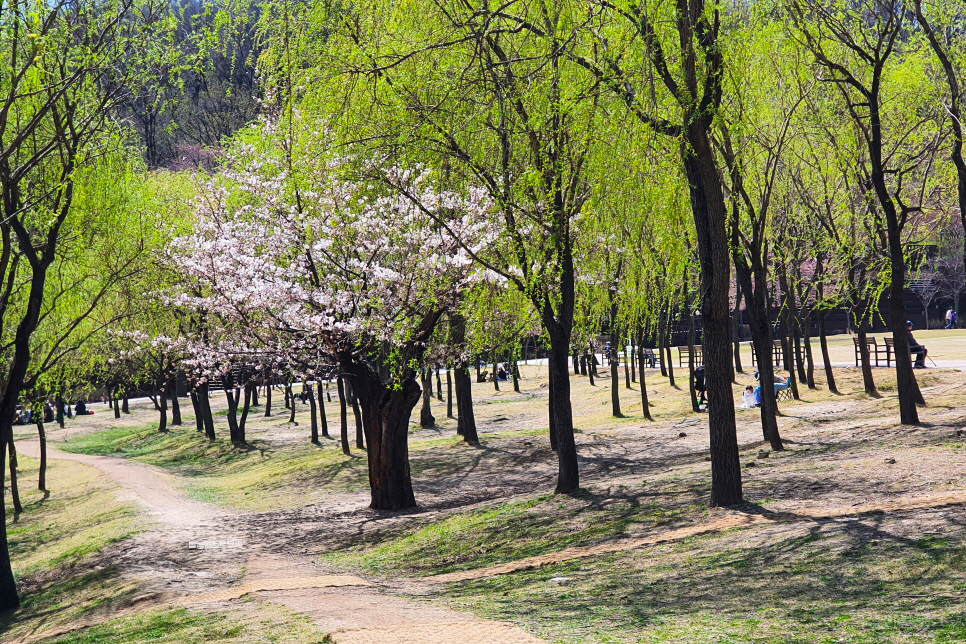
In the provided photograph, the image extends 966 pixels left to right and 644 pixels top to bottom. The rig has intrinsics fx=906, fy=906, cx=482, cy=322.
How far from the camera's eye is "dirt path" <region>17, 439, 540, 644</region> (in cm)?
702

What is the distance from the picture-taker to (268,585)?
1078cm

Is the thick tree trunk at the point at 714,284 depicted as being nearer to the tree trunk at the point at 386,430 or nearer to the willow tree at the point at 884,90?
the willow tree at the point at 884,90

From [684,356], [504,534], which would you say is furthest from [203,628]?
[684,356]

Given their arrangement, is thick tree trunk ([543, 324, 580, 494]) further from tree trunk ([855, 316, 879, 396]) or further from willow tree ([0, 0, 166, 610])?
tree trunk ([855, 316, 879, 396])

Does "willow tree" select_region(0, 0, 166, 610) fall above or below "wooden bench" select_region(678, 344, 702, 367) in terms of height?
above

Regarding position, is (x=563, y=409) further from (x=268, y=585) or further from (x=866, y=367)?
(x=866, y=367)

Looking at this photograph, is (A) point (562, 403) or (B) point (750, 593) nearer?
(B) point (750, 593)

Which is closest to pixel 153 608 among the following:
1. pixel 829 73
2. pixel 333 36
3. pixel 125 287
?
pixel 333 36

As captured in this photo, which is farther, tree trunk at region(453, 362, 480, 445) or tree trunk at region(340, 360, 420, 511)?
tree trunk at region(453, 362, 480, 445)

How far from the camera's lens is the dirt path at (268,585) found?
7.02 m

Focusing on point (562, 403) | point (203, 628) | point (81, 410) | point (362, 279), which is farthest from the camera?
point (81, 410)

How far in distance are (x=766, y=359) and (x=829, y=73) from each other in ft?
17.7

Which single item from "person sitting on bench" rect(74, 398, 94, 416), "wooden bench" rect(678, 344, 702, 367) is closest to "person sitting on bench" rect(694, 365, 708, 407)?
"wooden bench" rect(678, 344, 702, 367)

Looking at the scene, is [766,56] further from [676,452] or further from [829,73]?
[676,452]
